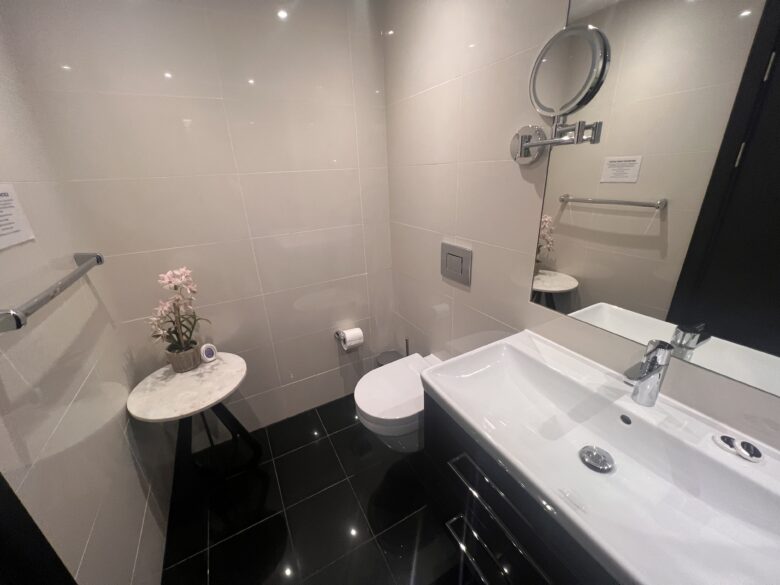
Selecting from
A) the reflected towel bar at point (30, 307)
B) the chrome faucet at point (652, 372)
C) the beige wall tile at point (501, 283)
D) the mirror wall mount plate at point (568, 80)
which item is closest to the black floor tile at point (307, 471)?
the beige wall tile at point (501, 283)

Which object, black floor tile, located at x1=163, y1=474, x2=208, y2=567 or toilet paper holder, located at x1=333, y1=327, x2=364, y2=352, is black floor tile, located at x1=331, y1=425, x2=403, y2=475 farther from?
black floor tile, located at x1=163, y1=474, x2=208, y2=567

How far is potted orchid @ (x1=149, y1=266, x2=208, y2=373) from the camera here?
49.9 inches

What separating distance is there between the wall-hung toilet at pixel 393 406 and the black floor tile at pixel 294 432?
0.61 m

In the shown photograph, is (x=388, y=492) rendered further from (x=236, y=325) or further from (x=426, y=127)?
(x=426, y=127)

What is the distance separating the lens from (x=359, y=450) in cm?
169

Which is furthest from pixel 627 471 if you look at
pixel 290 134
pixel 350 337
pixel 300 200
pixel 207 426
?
pixel 207 426

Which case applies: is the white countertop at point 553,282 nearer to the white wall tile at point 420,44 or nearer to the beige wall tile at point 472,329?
the beige wall tile at point 472,329

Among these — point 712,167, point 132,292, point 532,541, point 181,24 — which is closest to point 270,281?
point 132,292

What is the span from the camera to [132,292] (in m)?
A: 1.32

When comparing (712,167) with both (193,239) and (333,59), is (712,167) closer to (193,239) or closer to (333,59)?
(333,59)

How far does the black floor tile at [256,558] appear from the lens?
3.86 ft

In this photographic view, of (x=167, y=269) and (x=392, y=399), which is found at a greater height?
(x=167, y=269)

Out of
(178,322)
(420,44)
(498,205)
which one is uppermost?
(420,44)

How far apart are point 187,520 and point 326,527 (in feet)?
2.11
